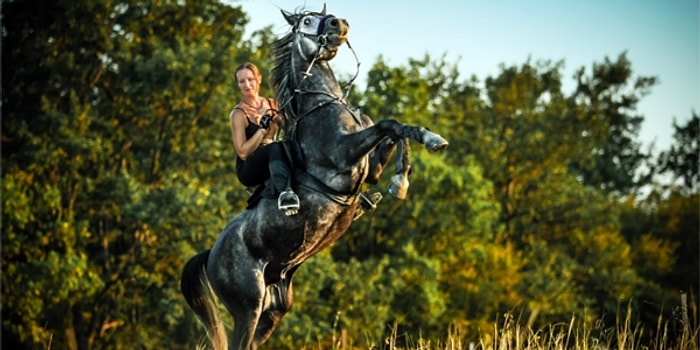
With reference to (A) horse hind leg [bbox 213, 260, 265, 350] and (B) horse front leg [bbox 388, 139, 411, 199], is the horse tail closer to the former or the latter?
(A) horse hind leg [bbox 213, 260, 265, 350]

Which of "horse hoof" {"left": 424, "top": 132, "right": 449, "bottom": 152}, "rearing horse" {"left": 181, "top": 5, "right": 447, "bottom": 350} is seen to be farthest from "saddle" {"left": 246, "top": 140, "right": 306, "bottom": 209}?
"horse hoof" {"left": 424, "top": 132, "right": 449, "bottom": 152}

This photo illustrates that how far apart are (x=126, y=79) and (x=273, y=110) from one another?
2157cm

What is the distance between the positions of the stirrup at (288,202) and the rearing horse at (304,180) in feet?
0.55

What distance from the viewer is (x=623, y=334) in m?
8.76

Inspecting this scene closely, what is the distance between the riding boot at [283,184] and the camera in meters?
7.88

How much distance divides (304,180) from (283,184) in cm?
16

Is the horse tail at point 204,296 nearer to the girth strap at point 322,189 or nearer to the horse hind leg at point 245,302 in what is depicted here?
the horse hind leg at point 245,302

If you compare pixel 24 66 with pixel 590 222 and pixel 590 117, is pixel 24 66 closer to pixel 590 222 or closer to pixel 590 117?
pixel 590 222

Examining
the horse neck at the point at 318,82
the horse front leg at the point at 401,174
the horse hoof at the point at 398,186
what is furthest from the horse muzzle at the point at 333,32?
the horse hoof at the point at 398,186

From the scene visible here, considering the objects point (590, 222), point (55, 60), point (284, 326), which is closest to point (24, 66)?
point (55, 60)

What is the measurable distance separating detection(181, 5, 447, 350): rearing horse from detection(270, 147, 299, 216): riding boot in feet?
0.36

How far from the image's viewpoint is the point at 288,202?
788cm

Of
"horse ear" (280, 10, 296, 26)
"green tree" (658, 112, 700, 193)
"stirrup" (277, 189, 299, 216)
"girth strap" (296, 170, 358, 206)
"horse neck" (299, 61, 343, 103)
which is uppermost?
"green tree" (658, 112, 700, 193)

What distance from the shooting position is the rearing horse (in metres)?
7.95
